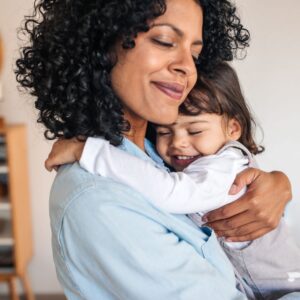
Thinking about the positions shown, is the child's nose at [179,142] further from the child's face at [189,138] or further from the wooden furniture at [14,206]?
the wooden furniture at [14,206]

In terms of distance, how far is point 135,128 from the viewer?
1.09 metres

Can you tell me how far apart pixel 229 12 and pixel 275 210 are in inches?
25.4

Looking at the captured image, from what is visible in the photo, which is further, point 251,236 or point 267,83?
point 267,83

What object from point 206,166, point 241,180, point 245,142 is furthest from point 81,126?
point 245,142

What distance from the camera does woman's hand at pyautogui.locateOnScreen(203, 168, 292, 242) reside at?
3.46 ft

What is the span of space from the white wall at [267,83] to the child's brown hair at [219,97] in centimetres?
113

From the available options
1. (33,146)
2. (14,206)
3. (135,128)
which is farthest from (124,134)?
(33,146)

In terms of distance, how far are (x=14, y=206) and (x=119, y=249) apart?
1.83 metres

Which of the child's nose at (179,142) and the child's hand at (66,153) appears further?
the child's nose at (179,142)

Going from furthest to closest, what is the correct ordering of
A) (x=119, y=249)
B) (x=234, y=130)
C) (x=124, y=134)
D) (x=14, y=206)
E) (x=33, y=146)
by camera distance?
(x=33, y=146) → (x=14, y=206) → (x=234, y=130) → (x=124, y=134) → (x=119, y=249)

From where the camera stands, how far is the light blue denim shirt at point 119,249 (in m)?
0.73

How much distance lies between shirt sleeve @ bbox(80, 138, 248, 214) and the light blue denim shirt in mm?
23

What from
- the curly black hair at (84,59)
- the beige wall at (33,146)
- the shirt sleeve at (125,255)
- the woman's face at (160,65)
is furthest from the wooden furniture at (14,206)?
the shirt sleeve at (125,255)

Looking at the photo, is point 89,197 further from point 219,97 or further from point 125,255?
point 219,97
